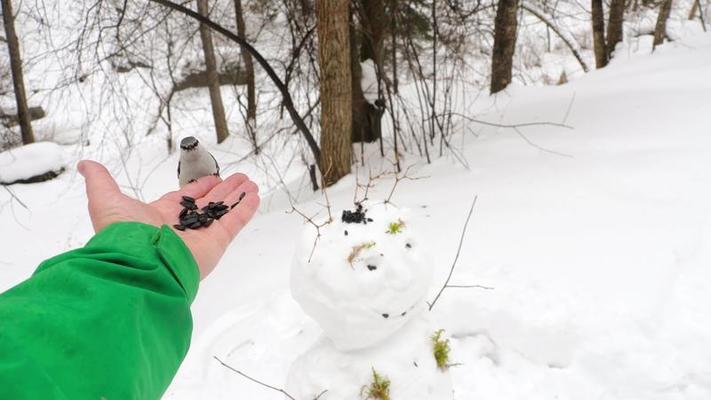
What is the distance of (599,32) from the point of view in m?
7.24

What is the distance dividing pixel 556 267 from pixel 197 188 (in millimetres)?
1835

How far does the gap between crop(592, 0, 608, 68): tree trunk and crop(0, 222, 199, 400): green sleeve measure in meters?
7.57

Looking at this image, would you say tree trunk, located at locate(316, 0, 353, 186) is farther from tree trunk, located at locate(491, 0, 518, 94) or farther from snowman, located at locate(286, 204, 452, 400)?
tree trunk, located at locate(491, 0, 518, 94)

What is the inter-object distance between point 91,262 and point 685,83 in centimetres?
463

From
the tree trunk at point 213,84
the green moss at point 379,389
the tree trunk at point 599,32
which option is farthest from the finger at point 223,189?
the tree trunk at point 213,84

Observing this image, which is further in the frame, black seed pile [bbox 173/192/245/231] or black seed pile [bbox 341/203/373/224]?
black seed pile [bbox 173/192/245/231]

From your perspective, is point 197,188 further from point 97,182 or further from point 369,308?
point 369,308

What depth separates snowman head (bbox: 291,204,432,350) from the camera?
1.49m

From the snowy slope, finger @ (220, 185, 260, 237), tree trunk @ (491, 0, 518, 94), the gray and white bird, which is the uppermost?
tree trunk @ (491, 0, 518, 94)

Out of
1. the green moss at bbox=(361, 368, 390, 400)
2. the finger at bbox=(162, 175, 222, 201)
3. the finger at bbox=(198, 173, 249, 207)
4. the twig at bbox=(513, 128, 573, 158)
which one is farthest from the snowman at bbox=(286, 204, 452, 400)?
the twig at bbox=(513, 128, 573, 158)

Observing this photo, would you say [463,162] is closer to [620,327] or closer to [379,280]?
[620,327]

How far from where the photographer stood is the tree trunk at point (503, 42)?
18.0ft

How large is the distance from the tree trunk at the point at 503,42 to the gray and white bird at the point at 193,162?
4.35 meters

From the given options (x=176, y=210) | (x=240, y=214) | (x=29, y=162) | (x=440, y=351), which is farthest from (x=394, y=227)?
(x=29, y=162)
